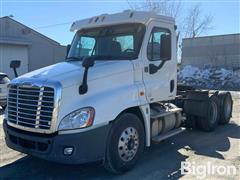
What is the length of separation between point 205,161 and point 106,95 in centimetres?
251

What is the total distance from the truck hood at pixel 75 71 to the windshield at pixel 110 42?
1.06ft

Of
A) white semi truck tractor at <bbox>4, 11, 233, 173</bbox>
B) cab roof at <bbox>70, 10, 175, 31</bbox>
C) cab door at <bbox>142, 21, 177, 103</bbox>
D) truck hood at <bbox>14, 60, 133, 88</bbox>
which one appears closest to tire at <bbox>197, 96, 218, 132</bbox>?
white semi truck tractor at <bbox>4, 11, 233, 173</bbox>

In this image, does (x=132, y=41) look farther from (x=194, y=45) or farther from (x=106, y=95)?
(x=194, y=45)

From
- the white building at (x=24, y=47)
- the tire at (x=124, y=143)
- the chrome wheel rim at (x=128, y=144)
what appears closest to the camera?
the tire at (x=124, y=143)

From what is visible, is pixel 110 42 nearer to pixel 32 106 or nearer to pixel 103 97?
pixel 103 97

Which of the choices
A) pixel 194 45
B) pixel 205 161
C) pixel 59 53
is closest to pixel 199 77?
pixel 194 45

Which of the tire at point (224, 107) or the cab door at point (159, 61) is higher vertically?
the cab door at point (159, 61)

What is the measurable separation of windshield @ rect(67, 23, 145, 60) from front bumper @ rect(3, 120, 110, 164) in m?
1.71

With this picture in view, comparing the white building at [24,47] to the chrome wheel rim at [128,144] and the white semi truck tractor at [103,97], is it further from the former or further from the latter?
the chrome wheel rim at [128,144]

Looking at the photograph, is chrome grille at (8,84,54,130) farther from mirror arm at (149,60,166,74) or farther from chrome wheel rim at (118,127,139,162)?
mirror arm at (149,60,166,74)

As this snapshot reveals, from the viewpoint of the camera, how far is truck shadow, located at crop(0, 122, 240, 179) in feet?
20.6

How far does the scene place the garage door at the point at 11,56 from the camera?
87.5ft

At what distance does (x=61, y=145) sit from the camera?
5.53 meters

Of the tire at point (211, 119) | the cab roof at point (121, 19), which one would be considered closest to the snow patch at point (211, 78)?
the tire at point (211, 119)
